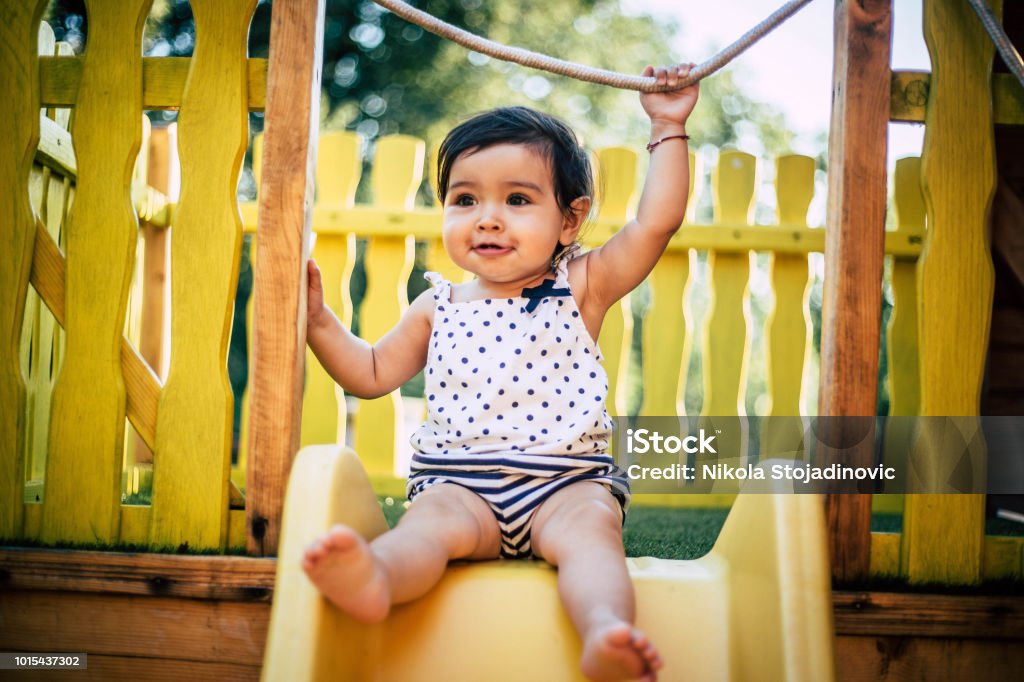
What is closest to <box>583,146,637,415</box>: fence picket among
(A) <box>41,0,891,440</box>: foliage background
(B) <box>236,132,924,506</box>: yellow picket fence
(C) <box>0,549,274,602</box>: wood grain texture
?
(B) <box>236,132,924,506</box>: yellow picket fence

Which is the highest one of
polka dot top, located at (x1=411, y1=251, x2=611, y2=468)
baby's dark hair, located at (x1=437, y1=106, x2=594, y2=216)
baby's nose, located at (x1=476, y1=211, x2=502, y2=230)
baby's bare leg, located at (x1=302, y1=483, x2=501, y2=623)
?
baby's dark hair, located at (x1=437, y1=106, x2=594, y2=216)

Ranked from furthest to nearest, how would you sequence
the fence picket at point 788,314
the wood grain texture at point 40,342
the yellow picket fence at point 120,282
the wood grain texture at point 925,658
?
1. the fence picket at point 788,314
2. the wood grain texture at point 40,342
3. the yellow picket fence at point 120,282
4. the wood grain texture at point 925,658

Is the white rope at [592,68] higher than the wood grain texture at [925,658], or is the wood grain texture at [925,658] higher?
the white rope at [592,68]

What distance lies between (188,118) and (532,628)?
1.35 m

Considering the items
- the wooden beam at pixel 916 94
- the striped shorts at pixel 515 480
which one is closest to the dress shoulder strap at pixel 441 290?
the striped shorts at pixel 515 480

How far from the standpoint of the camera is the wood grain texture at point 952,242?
1809 mm

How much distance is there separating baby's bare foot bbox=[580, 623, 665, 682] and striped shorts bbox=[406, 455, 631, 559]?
1.63ft

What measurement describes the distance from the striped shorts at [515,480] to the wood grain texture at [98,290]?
0.76 metres

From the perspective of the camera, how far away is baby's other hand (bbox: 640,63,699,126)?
5.64 ft

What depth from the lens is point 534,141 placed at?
6.02 ft

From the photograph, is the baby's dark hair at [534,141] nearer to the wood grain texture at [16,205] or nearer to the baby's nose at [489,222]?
the baby's nose at [489,222]

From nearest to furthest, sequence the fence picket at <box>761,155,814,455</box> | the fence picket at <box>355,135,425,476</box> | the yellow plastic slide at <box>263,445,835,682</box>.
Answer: the yellow plastic slide at <box>263,445,835,682</box>, the fence picket at <box>761,155,814,455</box>, the fence picket at <box>355,135,425,476</box>

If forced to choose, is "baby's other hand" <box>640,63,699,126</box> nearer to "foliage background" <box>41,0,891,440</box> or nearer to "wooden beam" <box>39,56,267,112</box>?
"wooden beam" <box>39,56,267,112</box>

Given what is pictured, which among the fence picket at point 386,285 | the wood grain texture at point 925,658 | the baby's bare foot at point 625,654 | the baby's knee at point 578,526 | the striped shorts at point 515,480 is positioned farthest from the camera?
the fence picket at point 386,285
